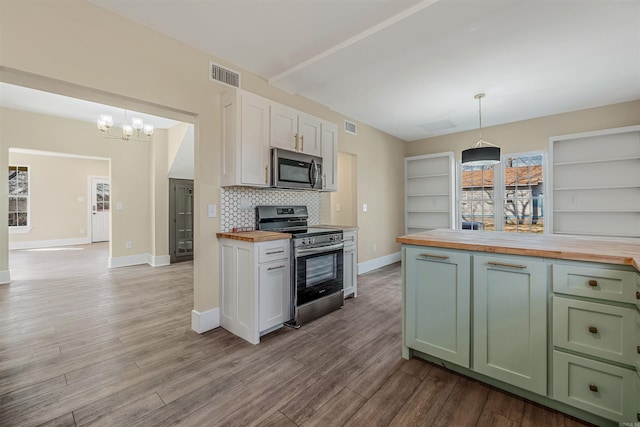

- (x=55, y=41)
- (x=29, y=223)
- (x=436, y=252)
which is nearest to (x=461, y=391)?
(x=436, y=252)

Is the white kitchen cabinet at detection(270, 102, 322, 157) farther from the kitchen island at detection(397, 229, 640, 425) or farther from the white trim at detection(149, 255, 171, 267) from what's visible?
the white trim at detection(149, 255, 171, 267)

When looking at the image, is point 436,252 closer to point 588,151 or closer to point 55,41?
point 55,41

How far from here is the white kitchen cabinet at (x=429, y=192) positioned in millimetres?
5562

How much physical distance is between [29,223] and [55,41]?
8671 millimetres

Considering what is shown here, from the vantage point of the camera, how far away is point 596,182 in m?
4.18

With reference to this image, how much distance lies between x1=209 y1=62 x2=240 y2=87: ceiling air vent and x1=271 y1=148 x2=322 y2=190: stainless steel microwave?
0.84 meters

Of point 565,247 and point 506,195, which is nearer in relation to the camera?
point 565,247

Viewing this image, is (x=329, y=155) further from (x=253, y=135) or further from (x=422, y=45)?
(x=422, y=45)

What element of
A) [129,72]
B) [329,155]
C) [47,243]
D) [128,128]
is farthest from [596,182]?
[47,243]

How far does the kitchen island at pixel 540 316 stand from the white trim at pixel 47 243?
10450 mm

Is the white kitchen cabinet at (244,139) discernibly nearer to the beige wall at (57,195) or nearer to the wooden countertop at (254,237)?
the wooden countertop at (254,237)

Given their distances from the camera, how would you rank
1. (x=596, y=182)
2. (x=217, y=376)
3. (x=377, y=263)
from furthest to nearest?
(x=377, y=263)
(x=596, y=182)
(x=217, y=376)

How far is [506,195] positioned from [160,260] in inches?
278

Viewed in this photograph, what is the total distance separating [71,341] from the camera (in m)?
2.49
